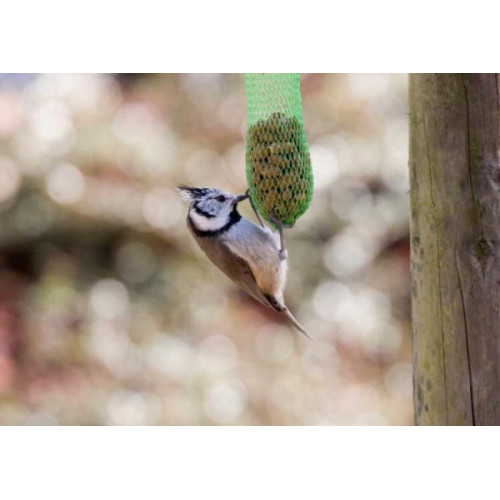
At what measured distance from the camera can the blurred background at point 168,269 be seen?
4047 mm

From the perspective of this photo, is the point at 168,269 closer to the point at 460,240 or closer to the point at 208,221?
the point at 208,221

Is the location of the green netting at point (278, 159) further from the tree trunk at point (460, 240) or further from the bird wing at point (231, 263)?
the tree trunk at point (460, 240)

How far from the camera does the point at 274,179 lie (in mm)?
2135

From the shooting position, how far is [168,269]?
421 centimetres

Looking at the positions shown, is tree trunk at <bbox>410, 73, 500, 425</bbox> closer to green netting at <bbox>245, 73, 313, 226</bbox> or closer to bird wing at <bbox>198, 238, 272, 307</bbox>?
green netting at <bbox>245, 73, 313, 226</bbox>

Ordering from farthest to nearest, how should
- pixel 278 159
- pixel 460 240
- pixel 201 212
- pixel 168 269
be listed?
pixel 168 269
pixel 201 212
pixel 278 159
pixel 460 240

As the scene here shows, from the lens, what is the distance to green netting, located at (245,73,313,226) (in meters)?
2.14

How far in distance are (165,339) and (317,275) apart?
0.78 metres

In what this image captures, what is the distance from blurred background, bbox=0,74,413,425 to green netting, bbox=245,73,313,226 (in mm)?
1892

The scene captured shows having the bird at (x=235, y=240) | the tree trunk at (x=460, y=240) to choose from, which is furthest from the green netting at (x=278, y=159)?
the tree trunk at (x=460, y=240)

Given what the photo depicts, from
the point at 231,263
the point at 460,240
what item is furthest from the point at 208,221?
the point at 460,240

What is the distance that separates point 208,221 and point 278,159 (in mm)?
261

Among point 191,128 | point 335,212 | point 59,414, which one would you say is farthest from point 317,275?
point 59,414
